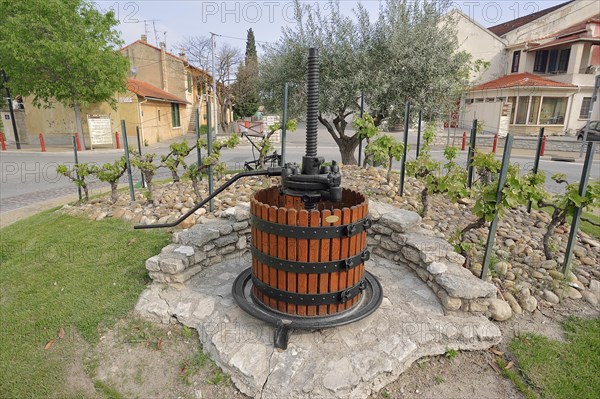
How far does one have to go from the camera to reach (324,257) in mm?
2996

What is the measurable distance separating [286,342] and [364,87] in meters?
7.78

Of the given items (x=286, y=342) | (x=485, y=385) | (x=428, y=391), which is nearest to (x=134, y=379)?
(x=286, y=342)

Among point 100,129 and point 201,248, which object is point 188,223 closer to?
point 201,248

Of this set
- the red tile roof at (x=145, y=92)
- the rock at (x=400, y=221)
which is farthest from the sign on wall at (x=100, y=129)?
the rock at (x=400, y=221)

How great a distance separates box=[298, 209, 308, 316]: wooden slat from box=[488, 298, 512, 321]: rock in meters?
1.79

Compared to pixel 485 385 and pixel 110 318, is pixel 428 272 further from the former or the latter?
pixel 110 318

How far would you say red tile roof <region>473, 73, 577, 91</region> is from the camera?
25000 millimetres

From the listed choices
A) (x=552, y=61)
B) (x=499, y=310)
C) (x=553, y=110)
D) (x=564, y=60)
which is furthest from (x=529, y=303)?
(x=552, y=61)

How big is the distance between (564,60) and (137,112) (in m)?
29.6

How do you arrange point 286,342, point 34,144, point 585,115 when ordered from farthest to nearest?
1. point 585,115
2. point 34,144
3. point 286,342

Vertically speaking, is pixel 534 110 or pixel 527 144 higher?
pixel 534 110

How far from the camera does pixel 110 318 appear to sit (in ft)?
11.4

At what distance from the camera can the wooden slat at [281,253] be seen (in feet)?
9.66

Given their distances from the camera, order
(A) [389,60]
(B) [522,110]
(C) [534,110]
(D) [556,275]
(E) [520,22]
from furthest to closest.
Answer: (E) [520,22] < (B) [522,110] < (C) [534,110] < (A) [389,60] < (D) [556,275]
